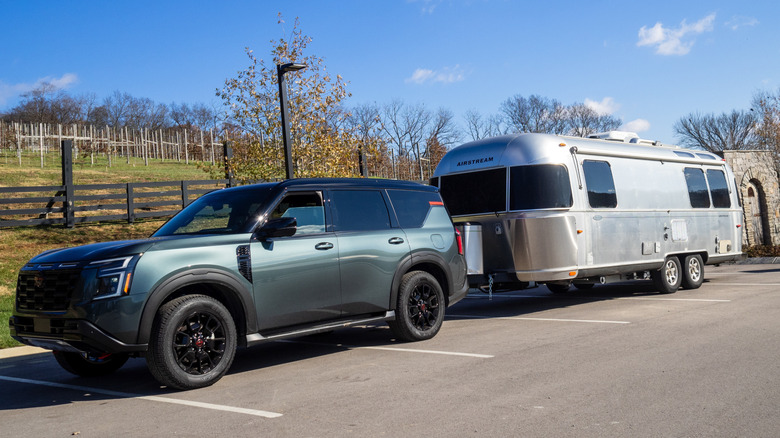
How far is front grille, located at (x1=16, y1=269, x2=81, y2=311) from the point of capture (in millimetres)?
6141

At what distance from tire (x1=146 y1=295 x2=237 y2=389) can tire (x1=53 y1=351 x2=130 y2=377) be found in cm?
116

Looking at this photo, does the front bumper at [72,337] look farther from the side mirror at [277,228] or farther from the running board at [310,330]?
the side mirror at [277,228]

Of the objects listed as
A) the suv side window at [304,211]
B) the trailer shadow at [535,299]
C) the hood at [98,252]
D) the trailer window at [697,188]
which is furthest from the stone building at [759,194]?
the hood at [98,252]

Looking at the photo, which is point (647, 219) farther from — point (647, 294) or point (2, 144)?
point (2, 144)

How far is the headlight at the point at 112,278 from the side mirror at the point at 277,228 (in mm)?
1339

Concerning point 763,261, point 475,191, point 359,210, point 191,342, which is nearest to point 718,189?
point 475,191

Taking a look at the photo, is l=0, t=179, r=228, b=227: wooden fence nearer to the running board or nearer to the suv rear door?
the suv rear door

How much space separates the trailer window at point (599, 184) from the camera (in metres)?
11.5

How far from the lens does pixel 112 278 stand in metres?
6.03

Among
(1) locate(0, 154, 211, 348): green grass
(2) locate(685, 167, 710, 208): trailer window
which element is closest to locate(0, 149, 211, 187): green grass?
(1) locate(0, 154, 211, 348): green grass

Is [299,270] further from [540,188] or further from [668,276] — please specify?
[668,276]

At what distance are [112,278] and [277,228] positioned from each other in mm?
1613

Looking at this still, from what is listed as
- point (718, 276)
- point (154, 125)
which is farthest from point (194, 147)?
point (718, 276)

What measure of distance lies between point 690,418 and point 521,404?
1232mm
